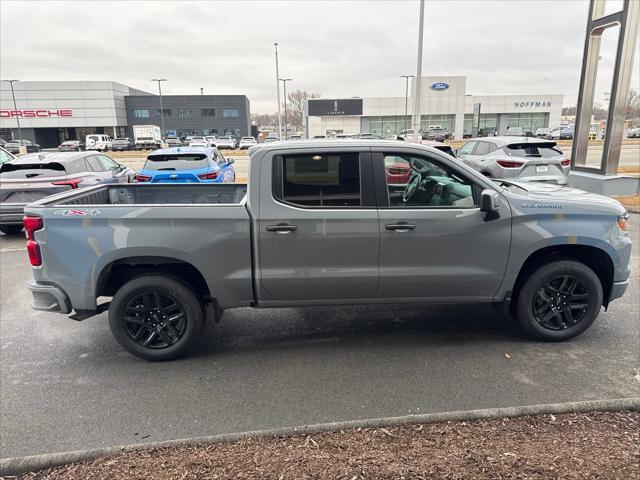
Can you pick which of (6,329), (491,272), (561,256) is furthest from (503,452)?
(6,329)

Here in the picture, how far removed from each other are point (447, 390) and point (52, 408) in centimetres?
294

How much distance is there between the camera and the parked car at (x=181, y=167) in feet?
32.1

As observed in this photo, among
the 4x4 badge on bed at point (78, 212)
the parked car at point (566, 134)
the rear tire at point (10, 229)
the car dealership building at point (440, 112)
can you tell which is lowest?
the rear tire at point (10, 229)

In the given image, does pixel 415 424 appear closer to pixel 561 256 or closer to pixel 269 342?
pixel 269 342

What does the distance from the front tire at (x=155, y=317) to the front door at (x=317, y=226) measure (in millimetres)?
664

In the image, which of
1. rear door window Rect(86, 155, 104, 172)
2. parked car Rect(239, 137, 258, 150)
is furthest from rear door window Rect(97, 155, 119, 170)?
parked car Rect(239, 137, 258, 150)

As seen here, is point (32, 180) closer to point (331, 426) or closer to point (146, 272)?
point (146, 272)

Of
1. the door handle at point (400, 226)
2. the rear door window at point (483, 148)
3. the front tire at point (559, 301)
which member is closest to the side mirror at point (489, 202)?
the door handle at point (400, 226)

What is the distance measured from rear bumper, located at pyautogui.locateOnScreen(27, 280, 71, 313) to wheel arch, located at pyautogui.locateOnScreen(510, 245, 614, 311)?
3.96 m

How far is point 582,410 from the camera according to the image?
3125 millimetres

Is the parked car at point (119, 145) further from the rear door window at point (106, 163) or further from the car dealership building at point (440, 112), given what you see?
the rear door window at point (106, 163)

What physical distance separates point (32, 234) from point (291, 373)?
2431 mm

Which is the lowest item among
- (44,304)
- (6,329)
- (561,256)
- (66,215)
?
(6,329)

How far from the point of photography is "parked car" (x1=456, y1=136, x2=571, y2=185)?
1083cm
